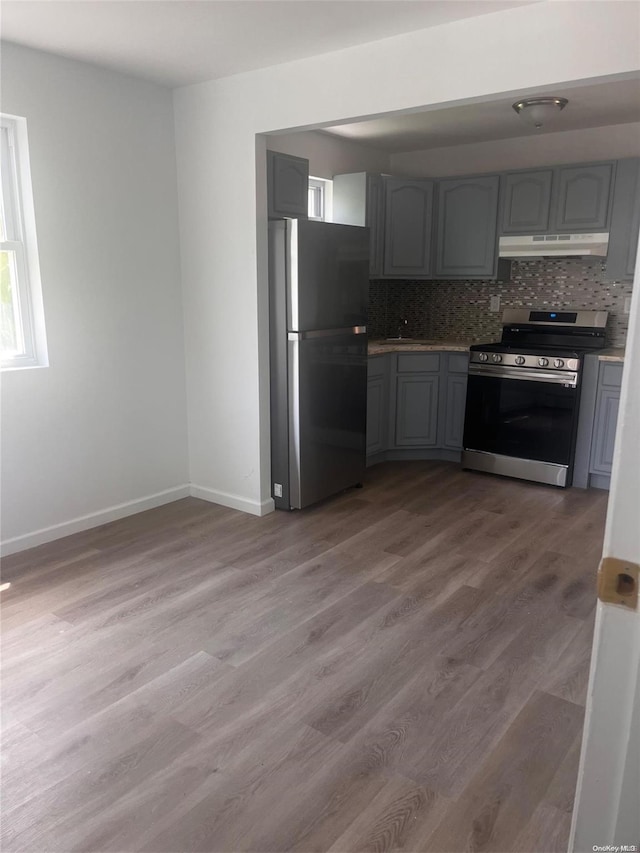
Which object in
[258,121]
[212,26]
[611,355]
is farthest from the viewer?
[611,355]

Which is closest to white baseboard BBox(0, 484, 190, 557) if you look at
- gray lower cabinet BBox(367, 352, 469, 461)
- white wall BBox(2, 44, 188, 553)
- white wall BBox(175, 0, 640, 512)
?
white wall BBox(2, 44, 188, 553)

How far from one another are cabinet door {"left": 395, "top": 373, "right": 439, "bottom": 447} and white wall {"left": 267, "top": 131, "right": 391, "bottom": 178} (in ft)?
5.65

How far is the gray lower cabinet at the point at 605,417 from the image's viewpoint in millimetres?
4227

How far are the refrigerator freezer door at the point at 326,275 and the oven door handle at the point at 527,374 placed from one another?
111cm

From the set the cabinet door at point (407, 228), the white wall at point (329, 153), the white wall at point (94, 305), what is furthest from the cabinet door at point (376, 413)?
the white wall at point (329, 153)

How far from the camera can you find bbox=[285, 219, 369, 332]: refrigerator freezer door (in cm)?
357

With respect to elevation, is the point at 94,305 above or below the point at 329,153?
below

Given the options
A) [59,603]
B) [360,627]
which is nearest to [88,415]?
[59,603]

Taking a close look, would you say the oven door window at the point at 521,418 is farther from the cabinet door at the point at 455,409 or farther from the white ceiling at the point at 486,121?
the white ceiling at the point at 486,121

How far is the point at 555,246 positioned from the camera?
451cm

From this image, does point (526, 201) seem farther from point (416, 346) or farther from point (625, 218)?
point (416, 346)

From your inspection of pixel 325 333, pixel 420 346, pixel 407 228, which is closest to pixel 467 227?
pixel 407 228

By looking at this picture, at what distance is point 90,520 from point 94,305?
1.24 metres

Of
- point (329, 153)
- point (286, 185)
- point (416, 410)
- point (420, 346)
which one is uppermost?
point (329, 153)
